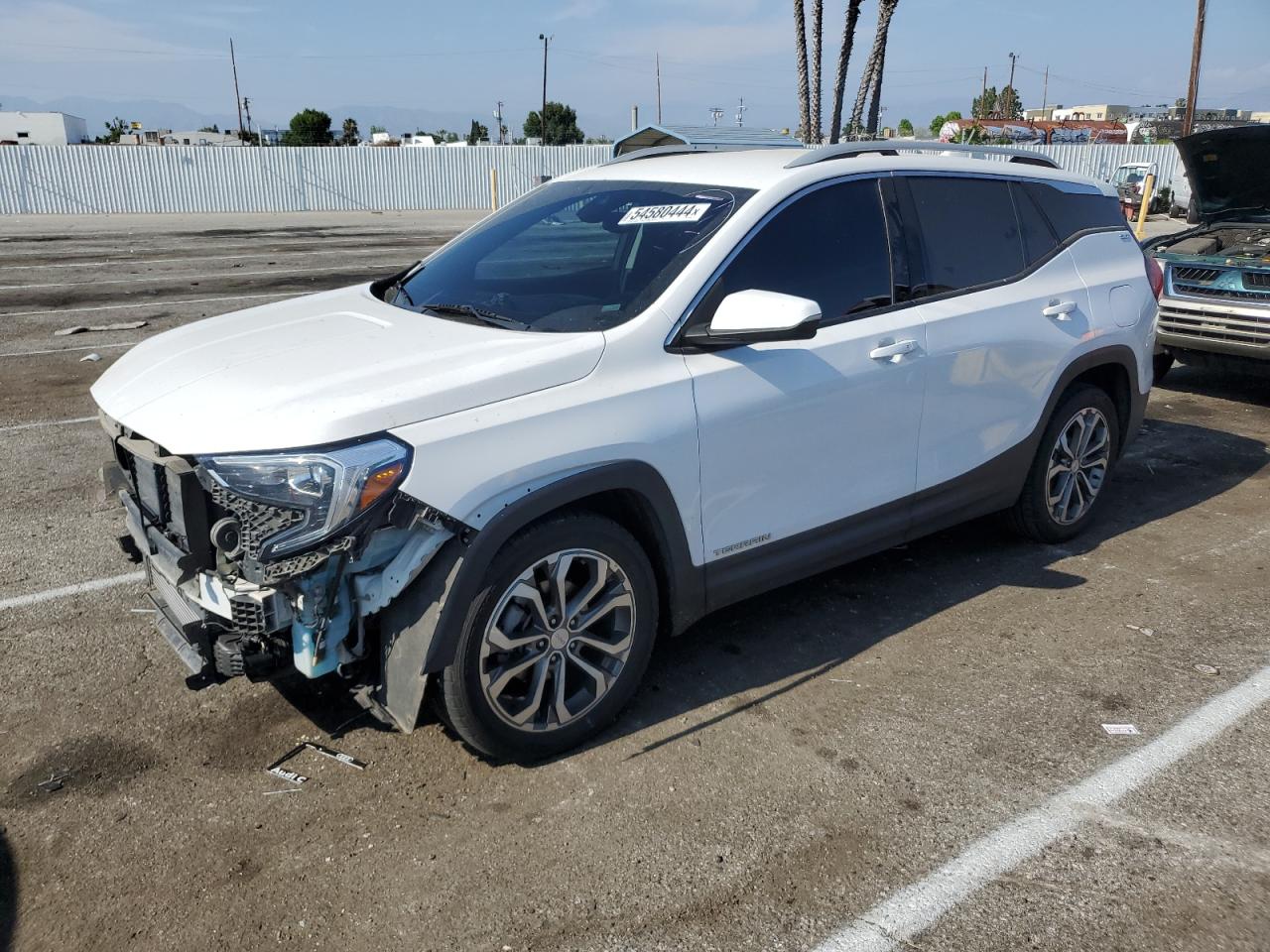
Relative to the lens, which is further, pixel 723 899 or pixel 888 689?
pixel 888 689

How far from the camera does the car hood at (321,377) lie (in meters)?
2.84

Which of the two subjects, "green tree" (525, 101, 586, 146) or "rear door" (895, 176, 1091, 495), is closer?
"rear door" (895, 176, 1091, 495)

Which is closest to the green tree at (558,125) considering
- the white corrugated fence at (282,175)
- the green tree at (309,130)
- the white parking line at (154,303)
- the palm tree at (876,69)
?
the green tree at (309,130)

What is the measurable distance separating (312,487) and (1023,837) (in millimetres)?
2267

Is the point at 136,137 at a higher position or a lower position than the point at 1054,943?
higher

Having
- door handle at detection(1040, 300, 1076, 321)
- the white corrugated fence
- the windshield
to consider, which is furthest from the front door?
the white corrugated fence

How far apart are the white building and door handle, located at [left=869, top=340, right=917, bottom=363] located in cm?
8189

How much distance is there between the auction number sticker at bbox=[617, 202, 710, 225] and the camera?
12.4ft

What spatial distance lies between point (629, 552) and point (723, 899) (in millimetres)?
1094

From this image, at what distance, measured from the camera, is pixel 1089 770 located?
332 centimetres

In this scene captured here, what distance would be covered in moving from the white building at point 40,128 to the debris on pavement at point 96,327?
236ft

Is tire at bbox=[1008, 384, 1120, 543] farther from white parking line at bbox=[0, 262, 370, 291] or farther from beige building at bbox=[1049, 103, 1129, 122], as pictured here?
beige building at bbox=[1049, 103, 1129, 122]

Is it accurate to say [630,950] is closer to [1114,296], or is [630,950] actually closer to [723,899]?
[723,899]

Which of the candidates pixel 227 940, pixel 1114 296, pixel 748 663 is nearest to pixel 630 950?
pixel 227 940
